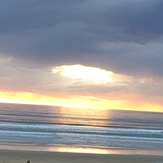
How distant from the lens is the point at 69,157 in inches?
945

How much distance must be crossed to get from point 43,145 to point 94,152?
4.71 m

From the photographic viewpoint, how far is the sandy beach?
73.9 feet

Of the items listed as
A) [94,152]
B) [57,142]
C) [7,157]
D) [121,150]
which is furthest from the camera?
[57,142]

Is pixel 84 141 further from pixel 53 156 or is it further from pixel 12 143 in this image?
pixel 53 156

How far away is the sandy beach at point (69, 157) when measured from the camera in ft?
73.9

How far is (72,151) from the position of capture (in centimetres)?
2678

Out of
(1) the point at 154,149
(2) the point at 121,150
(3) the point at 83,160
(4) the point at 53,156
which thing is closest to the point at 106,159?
(3) the point at 83,160

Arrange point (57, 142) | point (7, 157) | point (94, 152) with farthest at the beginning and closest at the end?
1. point (57, 142)
2. point (94, 152)
3. point (7, 157)

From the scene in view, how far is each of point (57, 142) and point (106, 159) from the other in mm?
9105

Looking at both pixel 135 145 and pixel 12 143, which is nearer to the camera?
pixel 12 143

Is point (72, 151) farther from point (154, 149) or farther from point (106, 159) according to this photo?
point (154, 149)

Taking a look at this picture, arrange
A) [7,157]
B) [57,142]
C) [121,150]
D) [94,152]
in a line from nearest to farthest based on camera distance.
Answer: [7,157], [94,152], [121,150], [57,142]

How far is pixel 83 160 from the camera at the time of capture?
23.0 meters

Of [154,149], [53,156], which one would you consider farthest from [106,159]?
[154,149]
